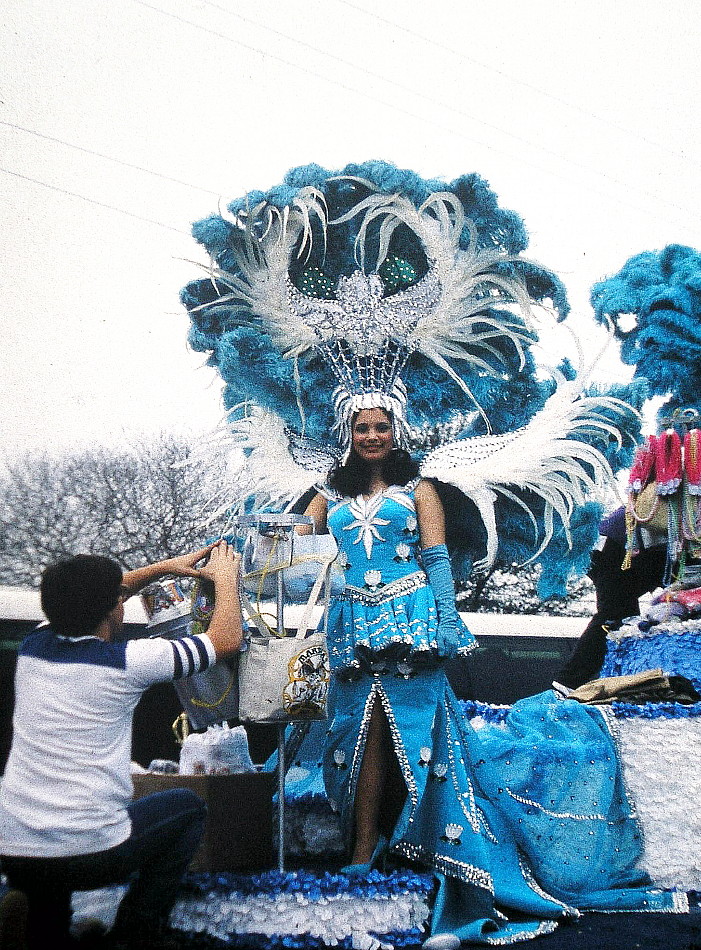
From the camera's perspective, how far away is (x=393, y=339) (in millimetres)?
4328

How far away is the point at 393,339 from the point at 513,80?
1636 mm

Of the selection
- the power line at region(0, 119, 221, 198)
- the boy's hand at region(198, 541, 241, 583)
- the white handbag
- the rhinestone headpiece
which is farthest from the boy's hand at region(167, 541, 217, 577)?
the power line at region(0, 119, 221, 198)

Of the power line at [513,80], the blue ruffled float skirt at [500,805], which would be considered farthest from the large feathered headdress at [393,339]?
the blue ruffled float skirt at [500,805]

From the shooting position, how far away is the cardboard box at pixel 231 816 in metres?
3.34

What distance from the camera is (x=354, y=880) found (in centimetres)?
322

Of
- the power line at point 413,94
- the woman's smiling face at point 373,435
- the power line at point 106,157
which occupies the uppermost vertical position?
the power line at point 413,94

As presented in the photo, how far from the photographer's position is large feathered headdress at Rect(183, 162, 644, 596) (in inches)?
169

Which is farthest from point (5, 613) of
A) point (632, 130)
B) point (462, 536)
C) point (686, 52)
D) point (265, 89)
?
point (686, 52)

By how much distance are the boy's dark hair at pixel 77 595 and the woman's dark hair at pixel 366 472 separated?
5.20 ft

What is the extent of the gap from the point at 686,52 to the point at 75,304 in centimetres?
346

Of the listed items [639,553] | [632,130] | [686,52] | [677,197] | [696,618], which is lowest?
[696,618]

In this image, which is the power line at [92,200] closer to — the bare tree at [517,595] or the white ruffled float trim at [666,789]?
the bare tree at [517,595]

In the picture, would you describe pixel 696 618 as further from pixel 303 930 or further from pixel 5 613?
pixel 5 613

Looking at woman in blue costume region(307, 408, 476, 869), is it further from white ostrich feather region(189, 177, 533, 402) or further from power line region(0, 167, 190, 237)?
power line region(0, 167, 190, 237)
